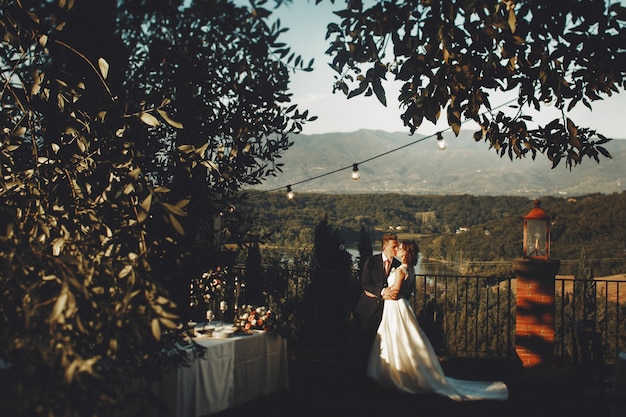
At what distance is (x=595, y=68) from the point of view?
13.6ft

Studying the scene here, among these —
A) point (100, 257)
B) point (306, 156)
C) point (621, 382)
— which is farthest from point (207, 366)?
point (306, 156)

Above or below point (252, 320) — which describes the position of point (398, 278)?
above

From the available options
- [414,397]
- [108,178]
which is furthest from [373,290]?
[108,178]

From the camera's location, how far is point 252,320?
257 inches

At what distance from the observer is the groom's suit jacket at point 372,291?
299 inches

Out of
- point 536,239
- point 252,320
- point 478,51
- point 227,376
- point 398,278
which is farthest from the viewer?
point 536,239

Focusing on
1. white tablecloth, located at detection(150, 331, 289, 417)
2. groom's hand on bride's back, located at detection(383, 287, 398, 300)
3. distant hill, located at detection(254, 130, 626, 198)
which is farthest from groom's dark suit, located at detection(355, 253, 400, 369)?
distant hill, located at detection(254, 130, 626, 198)

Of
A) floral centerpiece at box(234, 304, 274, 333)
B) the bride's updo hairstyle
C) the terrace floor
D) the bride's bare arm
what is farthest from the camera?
the bride's updo hairstyle

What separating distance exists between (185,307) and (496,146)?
2776 millimetres

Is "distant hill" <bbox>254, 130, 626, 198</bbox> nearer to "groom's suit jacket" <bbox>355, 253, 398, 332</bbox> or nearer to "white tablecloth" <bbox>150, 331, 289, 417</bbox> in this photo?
"groom's suit jacket" <bbox>355, 253, 398, 332</bbox>

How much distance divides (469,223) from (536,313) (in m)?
24.3

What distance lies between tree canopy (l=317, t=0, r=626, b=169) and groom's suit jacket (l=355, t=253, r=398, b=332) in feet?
10.5

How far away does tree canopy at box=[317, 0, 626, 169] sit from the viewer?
382 centimetres

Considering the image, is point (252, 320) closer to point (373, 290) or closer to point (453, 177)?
point (373, 290)
